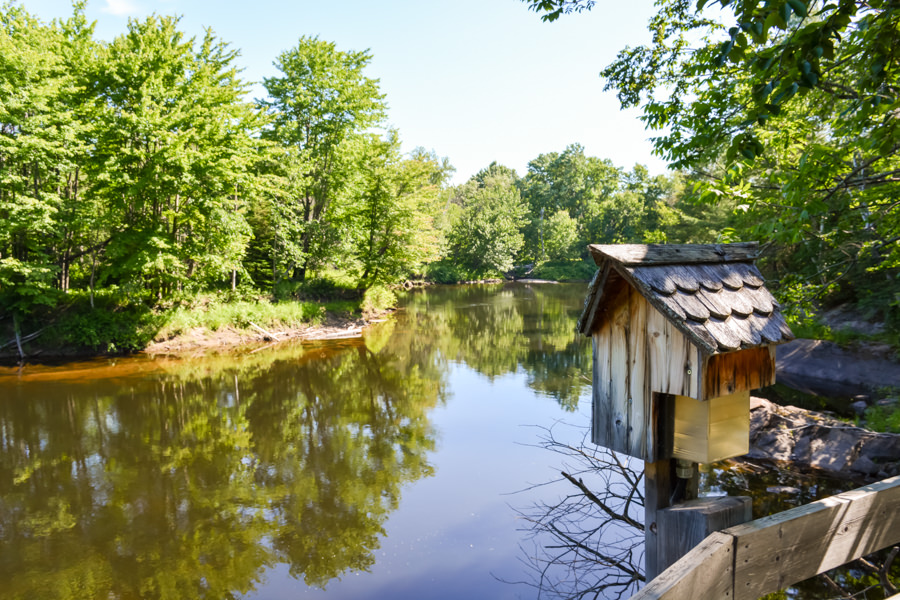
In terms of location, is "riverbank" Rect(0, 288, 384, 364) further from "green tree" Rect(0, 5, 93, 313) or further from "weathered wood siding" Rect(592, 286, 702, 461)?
"weathered wood siding" Rect(592, 286, 702, 461)

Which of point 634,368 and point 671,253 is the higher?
point 671,253

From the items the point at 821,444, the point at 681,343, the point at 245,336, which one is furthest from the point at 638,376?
the point at 245,336

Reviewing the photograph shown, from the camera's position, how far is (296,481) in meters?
7.50

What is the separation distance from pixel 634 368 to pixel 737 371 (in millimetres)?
396

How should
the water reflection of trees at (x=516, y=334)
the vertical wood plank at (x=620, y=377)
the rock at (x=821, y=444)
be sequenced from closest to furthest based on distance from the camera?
the vertical wood plank at (x=620, y=377) < the rock at (x=821, y=444) < the water reflection of trees at (x=516, y=334)

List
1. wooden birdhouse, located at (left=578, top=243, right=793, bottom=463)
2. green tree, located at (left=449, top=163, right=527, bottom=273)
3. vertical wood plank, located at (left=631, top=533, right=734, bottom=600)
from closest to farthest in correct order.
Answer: vertical wood plank, located at (left=631, top=533, right=734, bottom=600) → wooden birdhouse, located at (left=578, top=243, right=793, bottom=463) → green tree, located at (left=449, top=163, right=527, bottom=273)

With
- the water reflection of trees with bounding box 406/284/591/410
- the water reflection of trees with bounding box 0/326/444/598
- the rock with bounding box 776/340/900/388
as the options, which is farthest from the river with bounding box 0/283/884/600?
the rock with bounding box 776/340/900/388

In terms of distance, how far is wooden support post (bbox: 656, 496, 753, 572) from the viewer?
1910 millimetres

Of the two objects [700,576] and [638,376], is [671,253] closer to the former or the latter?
[638,376]

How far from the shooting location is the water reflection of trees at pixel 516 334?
1316cm

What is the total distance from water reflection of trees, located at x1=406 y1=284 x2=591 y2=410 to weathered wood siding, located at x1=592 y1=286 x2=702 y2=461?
5.55 m

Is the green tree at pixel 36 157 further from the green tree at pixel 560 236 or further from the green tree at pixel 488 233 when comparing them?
the green tree at pixel 560 236

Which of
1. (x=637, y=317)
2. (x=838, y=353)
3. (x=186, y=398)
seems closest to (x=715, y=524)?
(x=637, y=317)

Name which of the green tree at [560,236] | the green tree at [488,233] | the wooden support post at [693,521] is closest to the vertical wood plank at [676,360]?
the wooden support post at [693,521]
